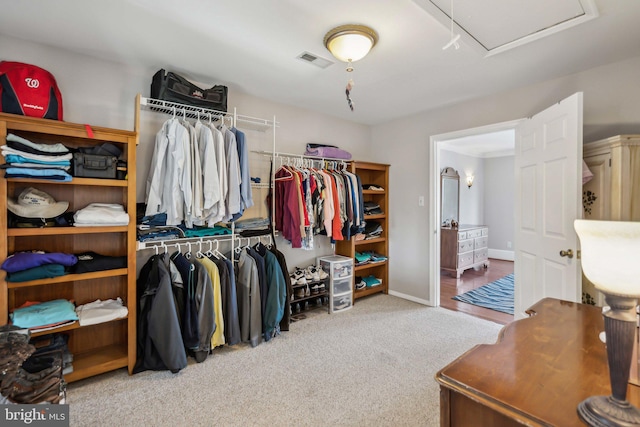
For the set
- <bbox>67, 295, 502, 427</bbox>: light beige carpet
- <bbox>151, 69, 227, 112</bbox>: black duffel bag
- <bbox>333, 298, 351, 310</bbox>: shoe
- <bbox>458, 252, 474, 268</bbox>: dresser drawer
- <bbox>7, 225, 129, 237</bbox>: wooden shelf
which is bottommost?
<bbox>67, 295, 502, 427</bbox>: light beige carpet

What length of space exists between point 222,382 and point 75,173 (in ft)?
5.76

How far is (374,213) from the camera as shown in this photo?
3.95 metres

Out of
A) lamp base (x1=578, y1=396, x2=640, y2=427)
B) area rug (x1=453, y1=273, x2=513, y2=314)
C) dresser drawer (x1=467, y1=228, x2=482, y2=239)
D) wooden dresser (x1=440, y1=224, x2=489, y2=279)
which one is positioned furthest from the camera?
dresser drawer (x1=467, y1=228, x2=482, y2=239)

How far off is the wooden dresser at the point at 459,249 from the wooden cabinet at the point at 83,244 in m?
4.63

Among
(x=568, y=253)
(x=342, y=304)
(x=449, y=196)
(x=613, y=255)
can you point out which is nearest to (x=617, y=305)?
(x=613, y=255)

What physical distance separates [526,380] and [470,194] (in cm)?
628

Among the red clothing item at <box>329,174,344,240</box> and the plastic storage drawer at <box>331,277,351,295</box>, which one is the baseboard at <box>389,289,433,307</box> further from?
the red clothing item at <box>329,174,344,240</box>

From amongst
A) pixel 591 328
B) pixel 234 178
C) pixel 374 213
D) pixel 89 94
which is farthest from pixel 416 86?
pixel 89 94

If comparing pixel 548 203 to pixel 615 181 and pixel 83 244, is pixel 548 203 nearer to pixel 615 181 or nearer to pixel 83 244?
pixel 615 181

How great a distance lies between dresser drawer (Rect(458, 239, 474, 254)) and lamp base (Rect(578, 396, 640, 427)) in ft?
15.1

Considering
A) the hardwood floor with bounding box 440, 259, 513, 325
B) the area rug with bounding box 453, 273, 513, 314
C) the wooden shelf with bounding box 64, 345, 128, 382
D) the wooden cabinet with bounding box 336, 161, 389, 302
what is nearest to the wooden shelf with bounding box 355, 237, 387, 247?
the wooden cabinet with bounding box 336, 161, 389, 302

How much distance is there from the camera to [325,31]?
1903 mm

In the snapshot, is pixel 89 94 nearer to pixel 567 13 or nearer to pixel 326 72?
pixel 326 72

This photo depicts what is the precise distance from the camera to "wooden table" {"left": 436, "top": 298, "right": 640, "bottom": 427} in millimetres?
757
